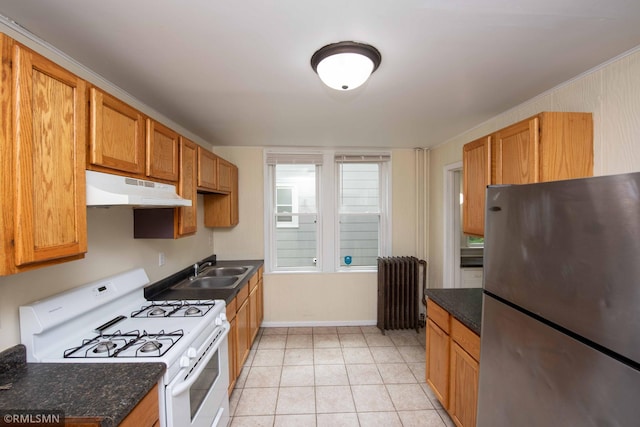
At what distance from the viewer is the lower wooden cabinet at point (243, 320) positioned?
7.18 ft

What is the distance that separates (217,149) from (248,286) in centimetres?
186

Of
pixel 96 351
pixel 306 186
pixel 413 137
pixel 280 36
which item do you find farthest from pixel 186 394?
pixel 413 137

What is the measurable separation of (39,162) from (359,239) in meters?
3.25

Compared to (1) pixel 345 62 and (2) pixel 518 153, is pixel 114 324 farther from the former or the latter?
(2) pixel 518 153

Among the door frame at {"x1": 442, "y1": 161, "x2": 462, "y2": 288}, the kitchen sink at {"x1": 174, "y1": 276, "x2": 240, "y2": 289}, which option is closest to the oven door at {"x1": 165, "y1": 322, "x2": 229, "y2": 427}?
the kitchen sink at {"x1": 174, "y1": 276, "x2": 240, "y2": 289}

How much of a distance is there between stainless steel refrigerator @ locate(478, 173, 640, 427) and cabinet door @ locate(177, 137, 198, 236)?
6.53 feet

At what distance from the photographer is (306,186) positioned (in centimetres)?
367

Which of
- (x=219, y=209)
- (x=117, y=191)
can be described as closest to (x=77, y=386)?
(x=117, y=191)

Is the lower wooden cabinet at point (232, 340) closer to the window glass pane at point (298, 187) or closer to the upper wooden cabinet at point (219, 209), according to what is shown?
the upper wooden cabinet at point (219, 209)

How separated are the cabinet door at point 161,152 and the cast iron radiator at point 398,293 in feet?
8.53

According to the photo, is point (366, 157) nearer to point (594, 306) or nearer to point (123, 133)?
point (123, 133)

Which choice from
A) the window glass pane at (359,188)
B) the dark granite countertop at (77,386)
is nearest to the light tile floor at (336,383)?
the dark granite countertop at (77,386)

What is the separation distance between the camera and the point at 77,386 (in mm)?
1025

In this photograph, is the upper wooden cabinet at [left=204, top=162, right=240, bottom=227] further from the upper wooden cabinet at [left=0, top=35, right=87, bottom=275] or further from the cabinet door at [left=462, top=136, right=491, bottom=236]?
the cabinet door at [left=462, top=136, right=491, bottom=236]
